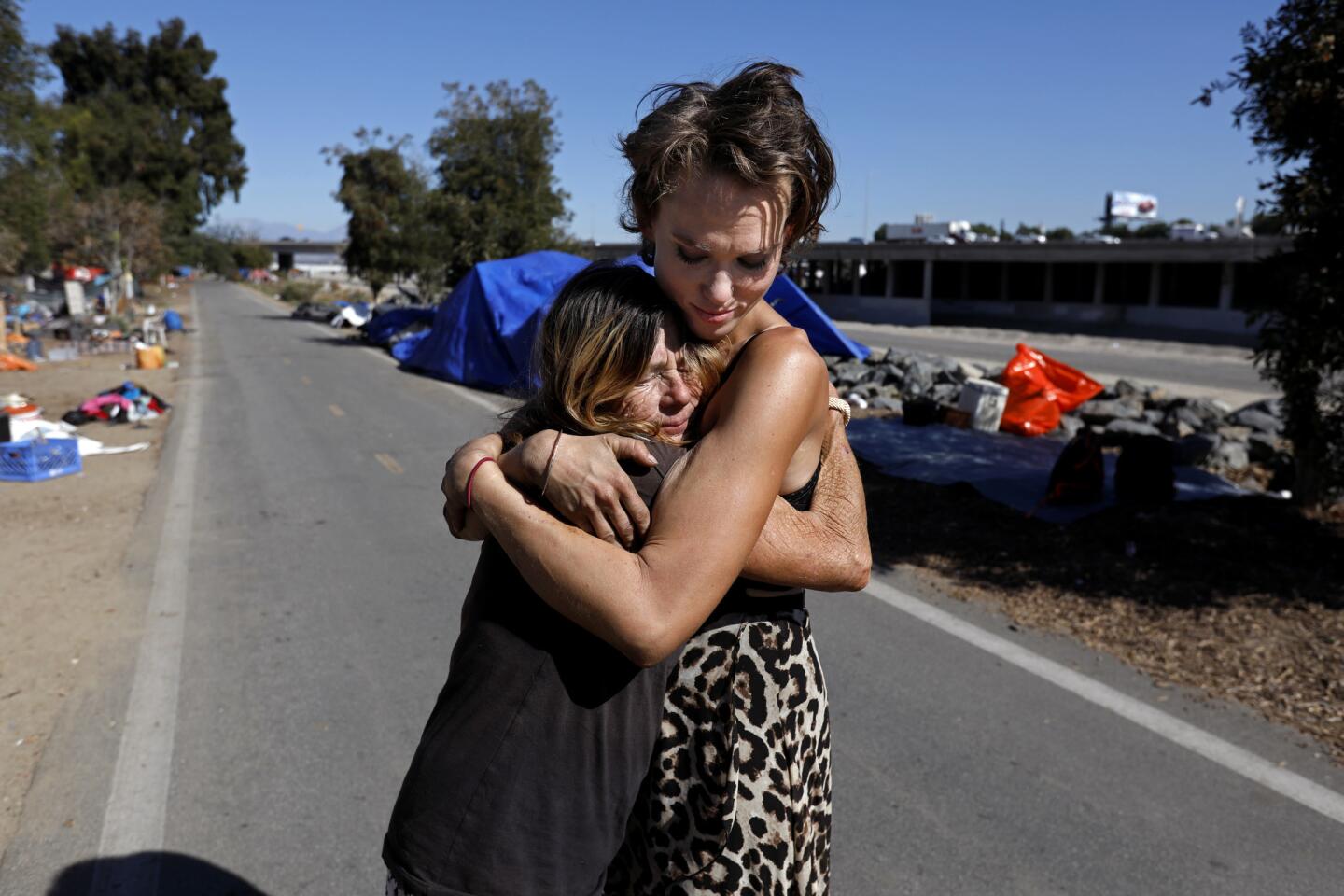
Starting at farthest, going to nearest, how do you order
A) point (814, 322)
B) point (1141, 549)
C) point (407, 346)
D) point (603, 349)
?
point (407, 346), point (814, 322), point (1141, 549), point (603, 349)

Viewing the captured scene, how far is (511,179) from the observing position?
2573 centimetres

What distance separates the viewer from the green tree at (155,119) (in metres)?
65.5

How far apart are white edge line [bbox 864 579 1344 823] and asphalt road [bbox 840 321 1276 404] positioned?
431 inches

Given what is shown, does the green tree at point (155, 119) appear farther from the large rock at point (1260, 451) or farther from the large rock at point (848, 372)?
the large rock at point (1260, 451)

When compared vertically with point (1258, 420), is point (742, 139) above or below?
above

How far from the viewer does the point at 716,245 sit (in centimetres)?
151

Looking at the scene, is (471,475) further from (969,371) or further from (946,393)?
(969,371)

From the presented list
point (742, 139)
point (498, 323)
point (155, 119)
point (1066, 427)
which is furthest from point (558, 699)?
point (155, 119)

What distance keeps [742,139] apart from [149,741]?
158 inches

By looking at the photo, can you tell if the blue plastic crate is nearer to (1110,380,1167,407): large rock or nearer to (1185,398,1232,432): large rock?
(1185,398,1232,432): large rock

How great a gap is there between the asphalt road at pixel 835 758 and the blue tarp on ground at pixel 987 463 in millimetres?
2420

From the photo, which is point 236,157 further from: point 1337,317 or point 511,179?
point 1337,317

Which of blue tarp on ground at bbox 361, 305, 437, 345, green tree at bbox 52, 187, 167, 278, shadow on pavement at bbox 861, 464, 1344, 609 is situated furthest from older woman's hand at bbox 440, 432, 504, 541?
green tree at bbox 52, 187, 167, 278

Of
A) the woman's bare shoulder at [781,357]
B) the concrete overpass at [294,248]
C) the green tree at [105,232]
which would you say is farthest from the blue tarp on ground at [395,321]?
the concrete overpass at [294,248]
